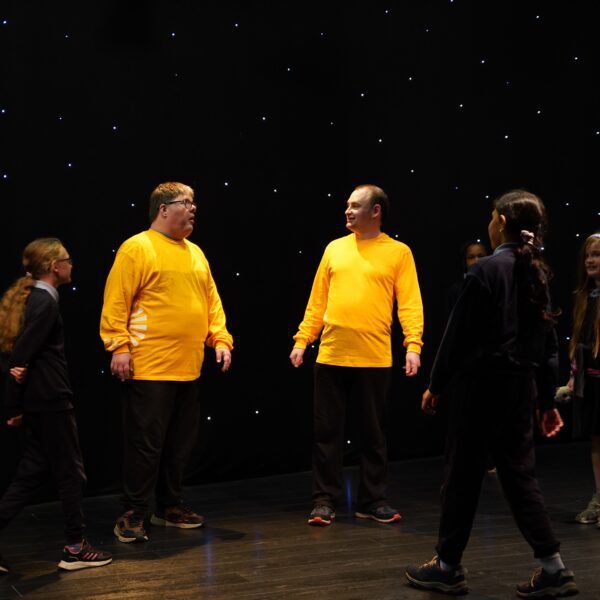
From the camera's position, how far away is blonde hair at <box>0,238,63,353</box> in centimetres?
366

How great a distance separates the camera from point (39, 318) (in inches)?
142

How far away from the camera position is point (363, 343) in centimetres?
451

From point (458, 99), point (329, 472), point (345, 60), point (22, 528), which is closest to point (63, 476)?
point (22, 528)

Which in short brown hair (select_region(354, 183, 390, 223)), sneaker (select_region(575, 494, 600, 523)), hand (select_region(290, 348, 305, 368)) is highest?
short brown hair (select_region(354, 183, 390, 223))

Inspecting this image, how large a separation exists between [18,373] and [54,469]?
373 millimetres

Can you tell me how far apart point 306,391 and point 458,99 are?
80.9 inches

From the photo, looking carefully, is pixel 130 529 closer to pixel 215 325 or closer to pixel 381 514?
pixel 215 325

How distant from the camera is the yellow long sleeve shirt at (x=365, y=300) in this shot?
4.52 meters

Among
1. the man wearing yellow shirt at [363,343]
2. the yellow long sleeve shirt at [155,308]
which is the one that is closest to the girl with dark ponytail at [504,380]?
the man wearing yellow shirt at [363,343]

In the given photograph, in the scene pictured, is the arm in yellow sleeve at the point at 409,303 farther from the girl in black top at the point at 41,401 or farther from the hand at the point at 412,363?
the girl in black top at the point at 41,401

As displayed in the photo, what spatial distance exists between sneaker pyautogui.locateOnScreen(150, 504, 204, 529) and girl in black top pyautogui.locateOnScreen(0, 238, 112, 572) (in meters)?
0.68

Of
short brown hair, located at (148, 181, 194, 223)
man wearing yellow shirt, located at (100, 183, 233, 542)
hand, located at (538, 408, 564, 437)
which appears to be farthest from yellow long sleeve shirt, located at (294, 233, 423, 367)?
hand, located at (538, 408, 564, 437)

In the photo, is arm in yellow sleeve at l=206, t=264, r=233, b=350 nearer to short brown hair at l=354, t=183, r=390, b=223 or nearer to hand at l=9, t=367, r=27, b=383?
short brown hair at l=354, t=183, r=390, b=223

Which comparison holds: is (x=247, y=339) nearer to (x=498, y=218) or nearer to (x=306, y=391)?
(x=306, y=391)
